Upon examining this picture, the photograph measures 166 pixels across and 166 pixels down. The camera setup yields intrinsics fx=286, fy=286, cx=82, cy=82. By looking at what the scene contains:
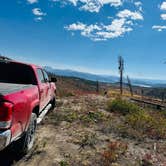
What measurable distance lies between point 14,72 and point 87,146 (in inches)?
110

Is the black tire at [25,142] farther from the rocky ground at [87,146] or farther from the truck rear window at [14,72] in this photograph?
the truck rear window at [14,72]

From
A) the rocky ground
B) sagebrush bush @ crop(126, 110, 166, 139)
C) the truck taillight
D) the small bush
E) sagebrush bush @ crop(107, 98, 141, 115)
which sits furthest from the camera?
sagebrush bush @ crop(107, 98, 141, 115)

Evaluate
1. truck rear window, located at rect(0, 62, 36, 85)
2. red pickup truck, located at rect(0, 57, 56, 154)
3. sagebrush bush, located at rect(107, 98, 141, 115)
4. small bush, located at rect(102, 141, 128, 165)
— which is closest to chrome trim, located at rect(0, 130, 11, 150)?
red pickup truck, located at rect(0, 57, 56, 154)

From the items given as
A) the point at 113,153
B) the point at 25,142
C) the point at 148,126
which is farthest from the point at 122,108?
the point at 25,142

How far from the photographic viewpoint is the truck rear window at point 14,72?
7.66 m

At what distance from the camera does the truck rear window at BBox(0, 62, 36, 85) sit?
7.66 m

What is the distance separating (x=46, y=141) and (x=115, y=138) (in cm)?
226

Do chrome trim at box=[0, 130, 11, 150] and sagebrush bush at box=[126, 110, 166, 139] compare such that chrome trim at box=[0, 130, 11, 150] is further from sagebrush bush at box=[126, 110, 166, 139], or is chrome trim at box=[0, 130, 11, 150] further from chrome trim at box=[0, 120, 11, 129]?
sagebrush bush at box=[126, 110, 166, 139]

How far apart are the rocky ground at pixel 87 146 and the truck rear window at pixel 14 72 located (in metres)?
1.73

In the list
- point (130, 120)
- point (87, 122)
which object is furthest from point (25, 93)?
point (130, 120)

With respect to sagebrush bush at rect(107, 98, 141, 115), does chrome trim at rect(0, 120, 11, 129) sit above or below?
above

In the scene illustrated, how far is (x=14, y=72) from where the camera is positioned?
7.73 m

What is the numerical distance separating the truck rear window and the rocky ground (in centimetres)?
173

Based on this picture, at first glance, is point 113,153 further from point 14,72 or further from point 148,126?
point 148,126
